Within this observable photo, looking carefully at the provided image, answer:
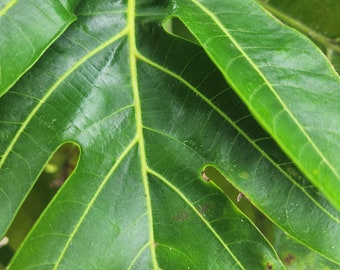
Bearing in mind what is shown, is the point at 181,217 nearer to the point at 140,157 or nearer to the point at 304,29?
the point at 140,157

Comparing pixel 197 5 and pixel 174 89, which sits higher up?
pixel 197 5

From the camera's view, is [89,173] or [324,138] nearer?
[324,138]

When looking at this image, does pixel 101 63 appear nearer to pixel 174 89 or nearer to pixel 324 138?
pixel 174 89

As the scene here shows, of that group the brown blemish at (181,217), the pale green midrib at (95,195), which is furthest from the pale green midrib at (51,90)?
the brown blemish at (181,217)

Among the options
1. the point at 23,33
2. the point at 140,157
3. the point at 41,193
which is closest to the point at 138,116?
the point at 140,157

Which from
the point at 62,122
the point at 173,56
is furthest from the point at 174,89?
the point at 62,122

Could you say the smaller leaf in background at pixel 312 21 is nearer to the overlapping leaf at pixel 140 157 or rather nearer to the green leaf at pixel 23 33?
the overlapping leaf at pixel 140 157
